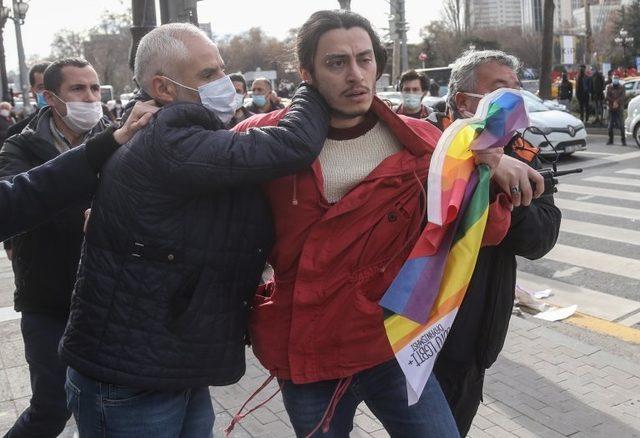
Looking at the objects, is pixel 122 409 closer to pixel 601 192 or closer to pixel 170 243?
pixel 170 243

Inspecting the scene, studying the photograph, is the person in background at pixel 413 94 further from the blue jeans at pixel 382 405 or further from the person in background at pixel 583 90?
the person in background at pixel 583 90

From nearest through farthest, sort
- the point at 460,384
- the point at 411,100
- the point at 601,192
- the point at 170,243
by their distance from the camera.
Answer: the point at 170,243
the point at 460,384
the point at 411,100
the point at 601,192

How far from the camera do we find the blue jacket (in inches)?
77.2

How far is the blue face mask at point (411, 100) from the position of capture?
7043 millimetres

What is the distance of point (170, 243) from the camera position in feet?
6.53

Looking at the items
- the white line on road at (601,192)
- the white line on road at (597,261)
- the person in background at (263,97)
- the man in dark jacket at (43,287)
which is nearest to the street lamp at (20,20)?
the person in background at (263,97)

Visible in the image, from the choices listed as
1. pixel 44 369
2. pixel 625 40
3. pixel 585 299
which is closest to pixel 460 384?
pixel 44 369

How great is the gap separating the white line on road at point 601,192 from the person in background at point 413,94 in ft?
15.5

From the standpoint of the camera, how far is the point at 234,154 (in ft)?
6.40

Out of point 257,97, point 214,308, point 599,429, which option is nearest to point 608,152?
point 257,97

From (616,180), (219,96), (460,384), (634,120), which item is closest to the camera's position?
(219,96)

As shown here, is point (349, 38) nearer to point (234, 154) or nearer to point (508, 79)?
point (234, 154)

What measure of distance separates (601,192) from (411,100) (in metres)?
5.51

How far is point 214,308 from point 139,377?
274mm
